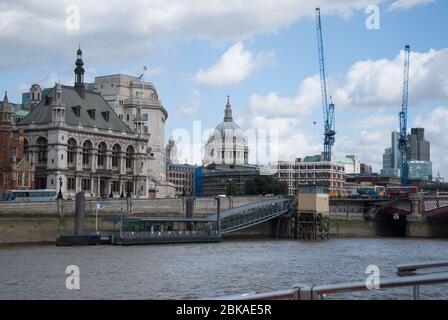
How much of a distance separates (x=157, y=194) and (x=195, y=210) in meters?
45.1

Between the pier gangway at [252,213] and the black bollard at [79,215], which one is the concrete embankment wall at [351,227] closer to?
the pier gangway at [252,213]

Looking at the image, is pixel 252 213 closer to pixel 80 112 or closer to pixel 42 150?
pixel 80 112

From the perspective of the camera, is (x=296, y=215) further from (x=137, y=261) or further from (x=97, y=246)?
(x=137, y=261)

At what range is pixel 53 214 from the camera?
99812 mm

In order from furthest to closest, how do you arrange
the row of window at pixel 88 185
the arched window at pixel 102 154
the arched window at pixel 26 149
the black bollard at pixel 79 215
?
the arched window at pixel 102 154 < the row of window at pixel 88 185 < the arched window at pixel 26 149 < the black bollard at pixel 79 215

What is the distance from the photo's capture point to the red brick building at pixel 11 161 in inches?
4697

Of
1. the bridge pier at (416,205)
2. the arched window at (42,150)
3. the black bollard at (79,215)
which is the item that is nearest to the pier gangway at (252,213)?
the bridge pier at (416,205)

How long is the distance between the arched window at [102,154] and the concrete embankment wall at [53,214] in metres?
20.6

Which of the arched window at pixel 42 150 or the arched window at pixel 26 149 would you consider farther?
the arched window at pixel 26 149

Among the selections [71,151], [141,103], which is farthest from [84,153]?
[141,103]

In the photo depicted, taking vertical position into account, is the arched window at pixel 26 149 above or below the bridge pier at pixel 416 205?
above
